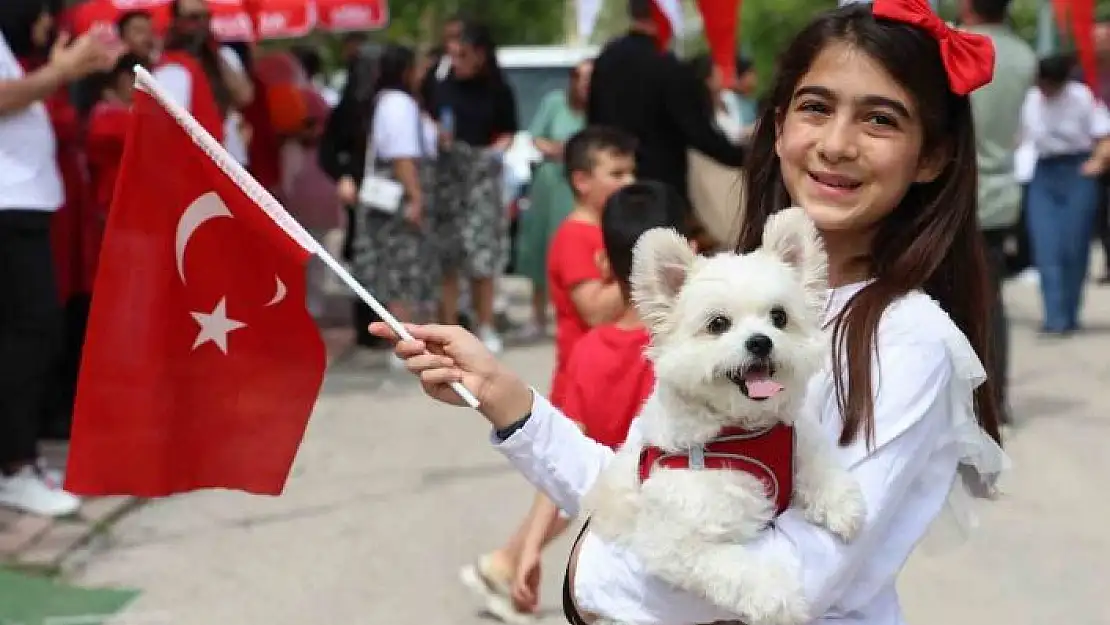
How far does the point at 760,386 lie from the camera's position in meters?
2.11

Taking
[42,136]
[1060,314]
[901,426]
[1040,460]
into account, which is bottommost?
[1060,314]

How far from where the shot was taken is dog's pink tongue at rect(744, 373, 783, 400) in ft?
6.92

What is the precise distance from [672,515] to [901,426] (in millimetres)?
339

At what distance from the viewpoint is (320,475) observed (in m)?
7.70

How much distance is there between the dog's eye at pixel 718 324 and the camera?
2.17 m

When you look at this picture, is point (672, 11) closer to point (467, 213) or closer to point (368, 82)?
point (368, 82)

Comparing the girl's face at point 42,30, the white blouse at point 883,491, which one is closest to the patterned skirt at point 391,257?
the girl's face at point 42,30

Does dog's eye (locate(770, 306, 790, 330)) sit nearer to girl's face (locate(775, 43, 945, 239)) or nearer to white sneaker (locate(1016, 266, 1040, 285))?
girl's face (locate(775, 43, 945, 239))

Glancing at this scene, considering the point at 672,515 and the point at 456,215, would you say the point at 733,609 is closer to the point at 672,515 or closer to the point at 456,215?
the point at 672,515

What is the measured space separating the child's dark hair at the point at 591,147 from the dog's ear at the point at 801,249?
3.58 m

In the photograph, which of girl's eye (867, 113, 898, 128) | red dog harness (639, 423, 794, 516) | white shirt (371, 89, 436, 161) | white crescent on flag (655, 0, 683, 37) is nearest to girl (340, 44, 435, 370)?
white shirt (371, 89, 436, 161)

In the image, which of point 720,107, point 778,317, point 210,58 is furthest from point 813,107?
point 720,107

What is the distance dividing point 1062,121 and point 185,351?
9730mm

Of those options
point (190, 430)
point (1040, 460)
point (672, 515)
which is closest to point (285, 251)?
point (190, 430)
